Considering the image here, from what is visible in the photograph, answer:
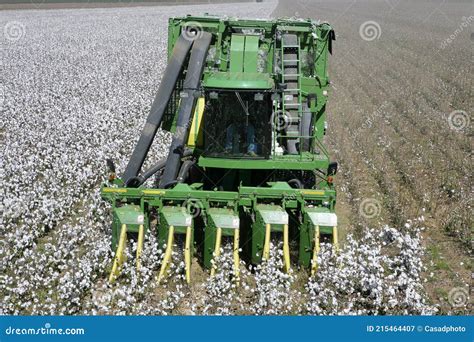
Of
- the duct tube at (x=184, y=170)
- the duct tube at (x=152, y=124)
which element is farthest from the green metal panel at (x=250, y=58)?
the duct tube at (x=184, y=170)

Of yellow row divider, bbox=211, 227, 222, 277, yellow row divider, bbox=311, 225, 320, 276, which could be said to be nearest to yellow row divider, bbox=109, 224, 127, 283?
yellow row divider, bbox=211, 227, 222, 277

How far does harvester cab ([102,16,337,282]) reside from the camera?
33.1ft

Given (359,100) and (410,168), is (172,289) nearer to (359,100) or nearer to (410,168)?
(410,168)

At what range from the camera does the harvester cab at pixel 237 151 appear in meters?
10.1

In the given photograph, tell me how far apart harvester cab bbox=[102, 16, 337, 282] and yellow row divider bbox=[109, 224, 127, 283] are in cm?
2

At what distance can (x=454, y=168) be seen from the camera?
15562 mm

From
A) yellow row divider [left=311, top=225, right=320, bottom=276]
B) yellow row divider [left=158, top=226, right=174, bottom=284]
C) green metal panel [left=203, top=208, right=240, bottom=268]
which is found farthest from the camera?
green metal panel [left=203, top=208, right=240, bottom=268]

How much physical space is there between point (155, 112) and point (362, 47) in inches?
1381

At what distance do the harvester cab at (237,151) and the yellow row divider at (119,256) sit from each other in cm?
2

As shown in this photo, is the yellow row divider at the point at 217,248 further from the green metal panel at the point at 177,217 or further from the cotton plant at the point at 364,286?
the cotton plant at the point at 364,286

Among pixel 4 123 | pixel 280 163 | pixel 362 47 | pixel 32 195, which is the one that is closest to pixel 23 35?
pixel 362 47

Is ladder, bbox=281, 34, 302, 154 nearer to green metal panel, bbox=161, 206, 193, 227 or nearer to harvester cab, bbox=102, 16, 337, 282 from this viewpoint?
harvester cab, bbox=102, 16, 337, 282

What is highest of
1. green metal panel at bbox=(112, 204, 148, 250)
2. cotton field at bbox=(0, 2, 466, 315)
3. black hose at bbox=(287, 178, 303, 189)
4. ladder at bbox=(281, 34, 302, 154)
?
ladder at bbox=(281, 34, 302, 154)

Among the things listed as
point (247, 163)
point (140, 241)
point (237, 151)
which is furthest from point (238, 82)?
point (140, 241)
